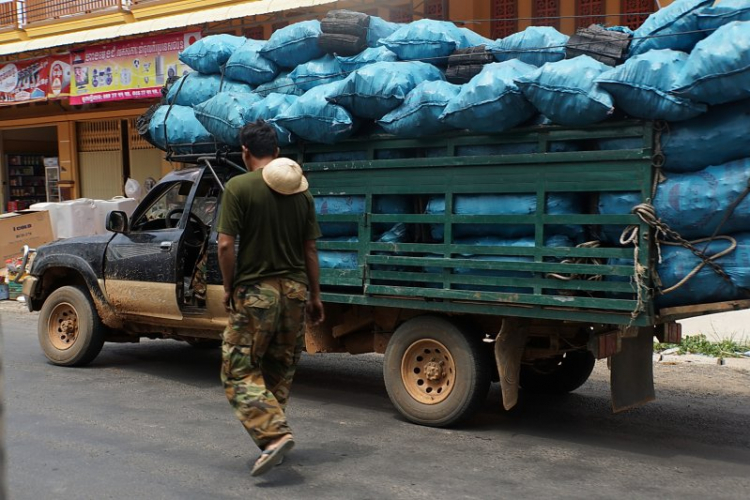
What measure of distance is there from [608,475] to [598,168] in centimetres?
172

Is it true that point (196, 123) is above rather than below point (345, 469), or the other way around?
above

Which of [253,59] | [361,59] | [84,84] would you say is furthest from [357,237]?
[84,84]

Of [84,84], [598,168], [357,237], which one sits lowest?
[357,237]

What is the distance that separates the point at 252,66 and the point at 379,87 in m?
1.58

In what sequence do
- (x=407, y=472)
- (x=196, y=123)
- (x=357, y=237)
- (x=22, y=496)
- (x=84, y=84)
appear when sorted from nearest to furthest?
(x=22, y=496) → (x=407, y=472) → (x=357, y=237) → (x=196, y=123) → (x=84, y=84)

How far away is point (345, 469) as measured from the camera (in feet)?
14.3

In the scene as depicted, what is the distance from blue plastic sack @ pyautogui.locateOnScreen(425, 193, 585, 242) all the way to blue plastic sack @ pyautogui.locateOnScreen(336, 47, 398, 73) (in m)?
1.18

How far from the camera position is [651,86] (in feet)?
14.1

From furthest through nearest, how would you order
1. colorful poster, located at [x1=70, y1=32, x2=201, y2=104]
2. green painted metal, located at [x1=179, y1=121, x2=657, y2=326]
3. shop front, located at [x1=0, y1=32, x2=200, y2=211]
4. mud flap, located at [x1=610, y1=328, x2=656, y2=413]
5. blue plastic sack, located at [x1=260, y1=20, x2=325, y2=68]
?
shop front, located at [x1=0, y1=32, x2=200, y2=211] < colorful poster, located at [x1=70, y1=32, x2=201, y2=104] < blue plastic sack, located at [x1=260, y1=20, x2=325, y2=68] < mud flap, located at [x1=610, y1=328, x2=656, y2=413] < green painted metal, located at [x1=179, y1=121, x2=657, y2=326]

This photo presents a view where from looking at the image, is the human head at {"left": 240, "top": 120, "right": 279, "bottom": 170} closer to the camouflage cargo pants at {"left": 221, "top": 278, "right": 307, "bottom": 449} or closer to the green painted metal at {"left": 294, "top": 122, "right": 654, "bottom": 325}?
the camouflage cargo pants at {"left": 221, "top": 278, "right": 307, "bottom": 449}

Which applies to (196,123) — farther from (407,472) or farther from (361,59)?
(407,472)

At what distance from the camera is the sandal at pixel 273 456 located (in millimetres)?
4051

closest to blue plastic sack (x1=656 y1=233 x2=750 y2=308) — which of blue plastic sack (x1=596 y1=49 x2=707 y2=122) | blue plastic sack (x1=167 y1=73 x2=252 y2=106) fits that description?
blue plastic sack (x1=596 y1=49 x2=707 y2=122)

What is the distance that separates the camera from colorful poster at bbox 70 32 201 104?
1441 cm
